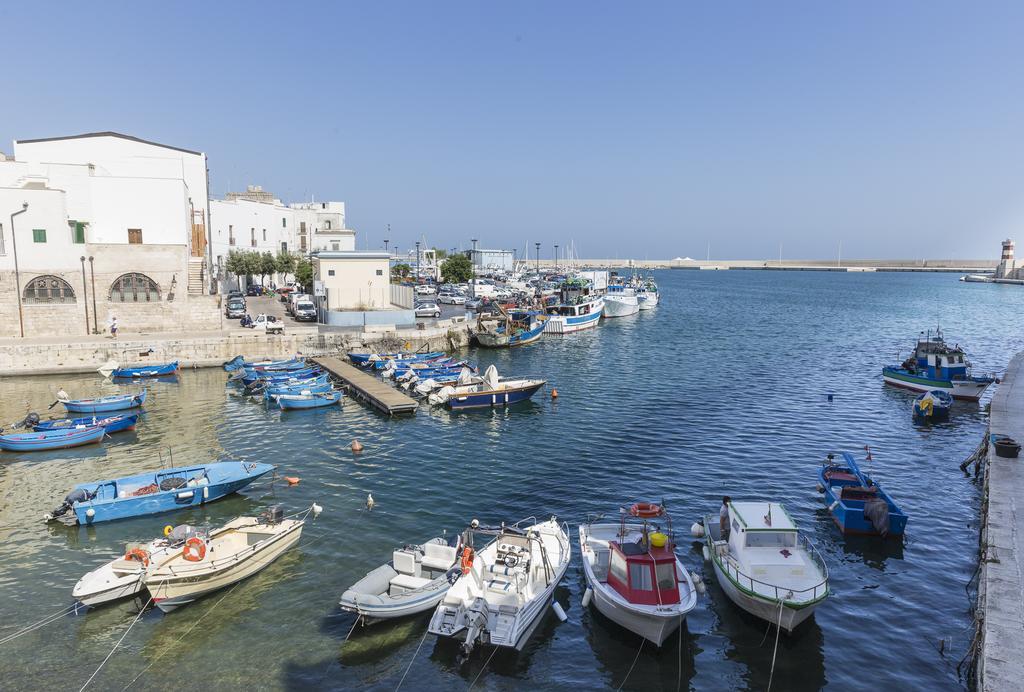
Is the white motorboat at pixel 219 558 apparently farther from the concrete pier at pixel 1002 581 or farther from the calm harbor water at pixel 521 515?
the concrete pier at pixel 1002 581

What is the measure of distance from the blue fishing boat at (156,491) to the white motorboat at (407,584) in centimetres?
892

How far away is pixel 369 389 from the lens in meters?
38.7

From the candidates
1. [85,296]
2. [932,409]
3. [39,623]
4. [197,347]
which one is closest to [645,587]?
[39,623]

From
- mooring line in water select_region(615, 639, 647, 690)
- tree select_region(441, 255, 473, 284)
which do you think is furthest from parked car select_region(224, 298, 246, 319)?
mooring line in water select_region(615, 639, 647, 690)

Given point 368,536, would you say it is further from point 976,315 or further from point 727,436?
point 976,315

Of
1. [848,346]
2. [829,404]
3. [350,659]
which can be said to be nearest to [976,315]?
[848,346]

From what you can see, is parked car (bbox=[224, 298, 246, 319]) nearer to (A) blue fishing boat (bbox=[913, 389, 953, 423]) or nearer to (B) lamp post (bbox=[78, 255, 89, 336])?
(B) lamp post (bbox=[78, 255, 89, 336])

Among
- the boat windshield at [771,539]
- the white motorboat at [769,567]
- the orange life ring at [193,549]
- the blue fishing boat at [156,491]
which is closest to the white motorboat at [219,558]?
the orange life ring at [193,549]

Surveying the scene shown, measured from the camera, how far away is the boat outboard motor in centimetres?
2045

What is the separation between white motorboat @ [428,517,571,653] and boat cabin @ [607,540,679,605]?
1.93 meters

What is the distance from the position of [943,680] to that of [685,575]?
5632 mm

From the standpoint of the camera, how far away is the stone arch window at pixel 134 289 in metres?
47.8

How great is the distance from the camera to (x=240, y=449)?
28578 millimetres

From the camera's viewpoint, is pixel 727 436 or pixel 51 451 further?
pixel 727 436
